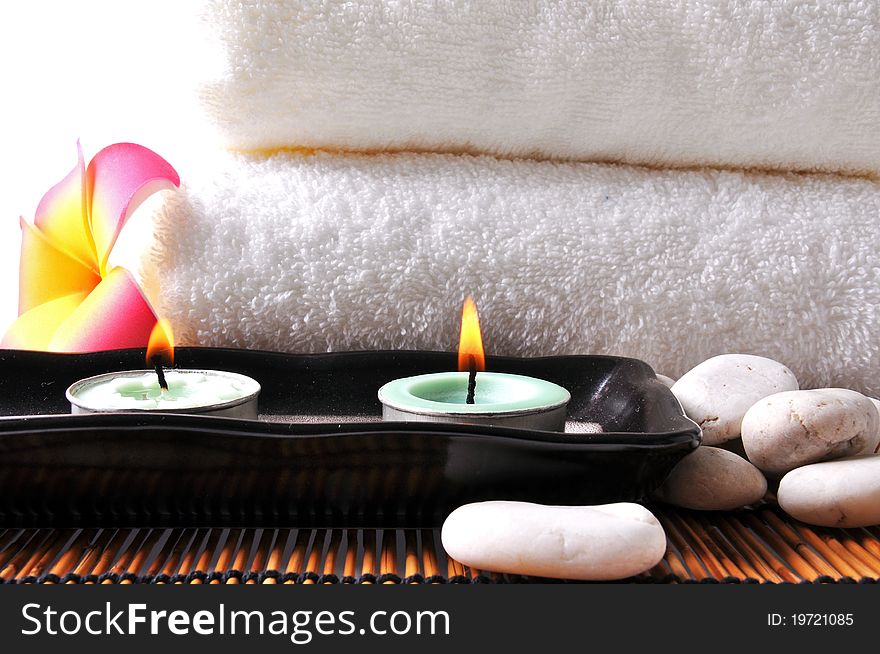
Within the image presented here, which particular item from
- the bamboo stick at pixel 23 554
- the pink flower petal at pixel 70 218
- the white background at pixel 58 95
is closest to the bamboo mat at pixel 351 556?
the bamboo stick at pixel 23 554

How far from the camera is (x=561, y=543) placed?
0.94 feet

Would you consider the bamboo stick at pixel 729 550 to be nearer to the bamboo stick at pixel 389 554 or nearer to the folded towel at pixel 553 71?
the bamboo stick at pixel 389 554

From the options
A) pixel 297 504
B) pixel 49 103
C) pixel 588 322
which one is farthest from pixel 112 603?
pixel 49 103

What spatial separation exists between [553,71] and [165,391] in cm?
26

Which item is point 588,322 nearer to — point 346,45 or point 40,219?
point 346,45

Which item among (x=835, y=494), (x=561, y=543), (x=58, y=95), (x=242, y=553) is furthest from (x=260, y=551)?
(x=58, y=95)

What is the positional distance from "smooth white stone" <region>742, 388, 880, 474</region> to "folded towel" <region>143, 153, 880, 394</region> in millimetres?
114

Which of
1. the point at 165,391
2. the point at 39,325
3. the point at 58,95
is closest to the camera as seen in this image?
the point at 165,391

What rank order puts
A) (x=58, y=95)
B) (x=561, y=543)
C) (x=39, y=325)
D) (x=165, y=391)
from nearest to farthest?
(x=561, y=543) < (x=165, y=391) < (x=39, y=325) < (x=58, y=95)

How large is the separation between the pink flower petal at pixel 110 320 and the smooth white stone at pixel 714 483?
288 millimetres

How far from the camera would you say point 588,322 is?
1.59 feet

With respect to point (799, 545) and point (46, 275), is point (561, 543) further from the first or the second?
point (46, 275)

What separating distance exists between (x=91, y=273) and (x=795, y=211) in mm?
394

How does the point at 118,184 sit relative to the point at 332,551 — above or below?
above
